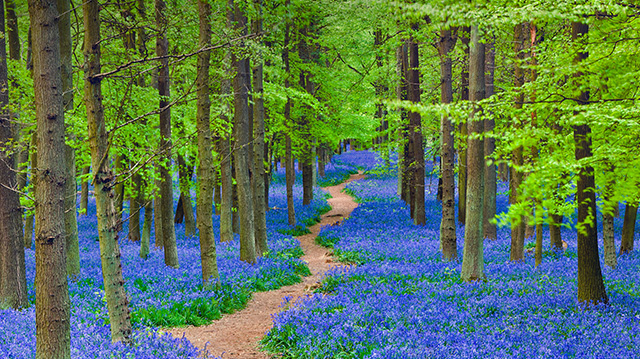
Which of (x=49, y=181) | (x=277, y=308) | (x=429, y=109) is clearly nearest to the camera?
(x=49, y=181)

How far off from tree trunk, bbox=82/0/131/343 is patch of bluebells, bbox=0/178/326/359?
86cm

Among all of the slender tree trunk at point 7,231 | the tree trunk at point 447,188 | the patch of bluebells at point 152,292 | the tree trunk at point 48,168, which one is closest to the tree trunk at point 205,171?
the patch of bluebells at point 152,292

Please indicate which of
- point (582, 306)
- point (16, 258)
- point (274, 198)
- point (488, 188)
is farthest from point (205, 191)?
point (274, 198)

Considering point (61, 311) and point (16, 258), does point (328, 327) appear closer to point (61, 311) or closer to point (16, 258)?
point (61, 311)

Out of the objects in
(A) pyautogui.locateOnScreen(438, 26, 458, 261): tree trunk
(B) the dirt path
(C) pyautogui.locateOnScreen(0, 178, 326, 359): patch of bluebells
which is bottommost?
(B) the dirt path

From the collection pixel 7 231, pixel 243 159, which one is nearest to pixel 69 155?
pixel 7 231

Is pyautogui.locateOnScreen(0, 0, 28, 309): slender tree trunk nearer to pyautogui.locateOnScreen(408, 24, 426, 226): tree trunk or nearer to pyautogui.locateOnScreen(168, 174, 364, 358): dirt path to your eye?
pyautogui.locateOnScreen(168, 174, 364, 358): dirt path

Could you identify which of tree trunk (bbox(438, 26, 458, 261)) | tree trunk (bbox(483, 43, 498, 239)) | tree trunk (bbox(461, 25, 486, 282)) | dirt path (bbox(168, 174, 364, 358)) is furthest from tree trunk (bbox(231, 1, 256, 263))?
tree trunk (bbox(483, 43, 498, 239))

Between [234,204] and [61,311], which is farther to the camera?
[234,204]

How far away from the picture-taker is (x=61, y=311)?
4.82m

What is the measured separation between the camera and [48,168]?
454cm

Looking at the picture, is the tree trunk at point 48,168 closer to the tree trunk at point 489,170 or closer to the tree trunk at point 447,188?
the tree trunk at point 447,188

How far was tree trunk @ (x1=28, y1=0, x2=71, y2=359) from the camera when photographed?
4508 millimetres

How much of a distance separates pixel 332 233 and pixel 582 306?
40.2 feet
